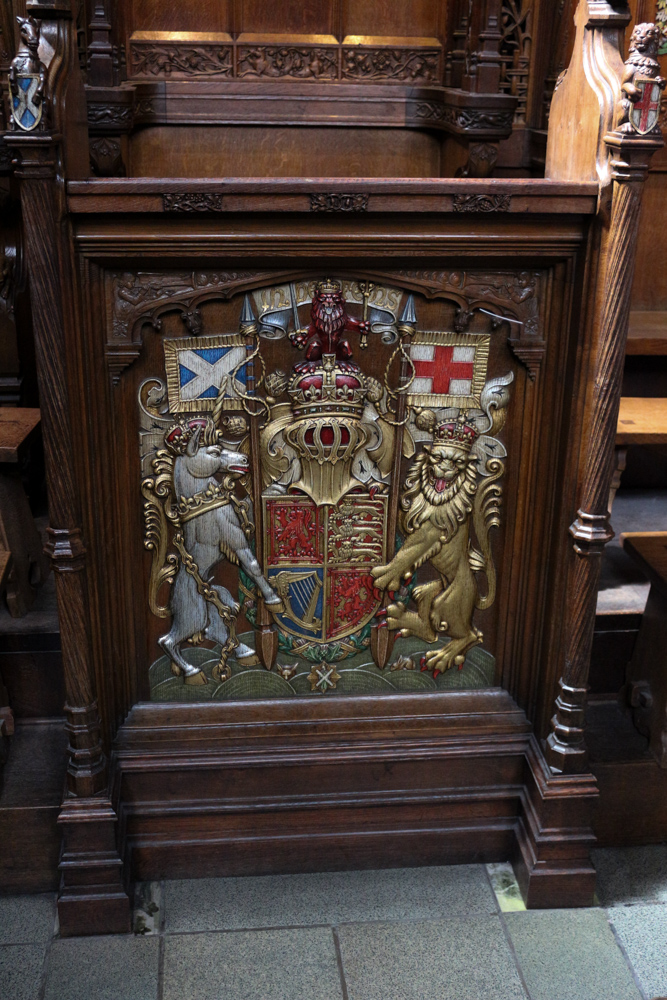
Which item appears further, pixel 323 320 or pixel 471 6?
pixel 471 6

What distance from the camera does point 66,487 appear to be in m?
1.89

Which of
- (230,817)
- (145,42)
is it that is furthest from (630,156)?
(145,42)

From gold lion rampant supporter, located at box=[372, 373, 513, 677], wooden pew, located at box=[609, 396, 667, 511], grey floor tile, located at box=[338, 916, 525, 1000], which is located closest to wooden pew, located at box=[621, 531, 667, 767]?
wooden pew, located at box=[609, 396, 667, 511]

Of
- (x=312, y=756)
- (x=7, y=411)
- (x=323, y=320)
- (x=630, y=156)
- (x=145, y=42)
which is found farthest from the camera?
(x=145, y=42)

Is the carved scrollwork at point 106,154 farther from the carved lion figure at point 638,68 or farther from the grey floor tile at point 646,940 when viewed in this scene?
the grey floor tile at point 646,940

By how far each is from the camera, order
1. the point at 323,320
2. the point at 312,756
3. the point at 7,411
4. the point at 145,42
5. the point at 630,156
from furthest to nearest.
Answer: the point at 145,42 → the point at 7,411 → the point at 312,756 → the point at 323,320 → the point at 630,156

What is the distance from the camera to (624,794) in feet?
7.68

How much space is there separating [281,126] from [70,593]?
1.86 meters

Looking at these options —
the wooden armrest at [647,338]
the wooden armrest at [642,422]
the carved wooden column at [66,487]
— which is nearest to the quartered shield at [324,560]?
the carved wooden column at [66,487]

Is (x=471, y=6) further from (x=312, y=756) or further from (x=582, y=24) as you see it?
(x=312, y=756)

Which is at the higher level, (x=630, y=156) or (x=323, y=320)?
(x=630, y=156)

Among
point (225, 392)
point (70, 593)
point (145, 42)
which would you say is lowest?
point (70, 593)

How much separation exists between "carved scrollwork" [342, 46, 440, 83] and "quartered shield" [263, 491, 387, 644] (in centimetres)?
173

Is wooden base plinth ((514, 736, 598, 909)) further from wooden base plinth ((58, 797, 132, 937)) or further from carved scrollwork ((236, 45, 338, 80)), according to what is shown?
carved scrollwork ((236, 45, 338, 80))
